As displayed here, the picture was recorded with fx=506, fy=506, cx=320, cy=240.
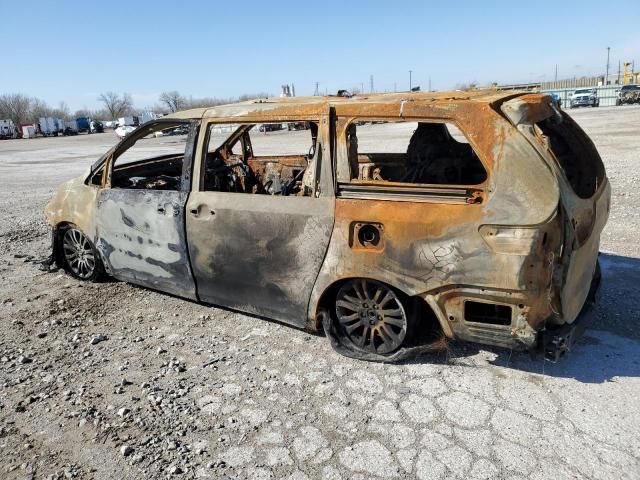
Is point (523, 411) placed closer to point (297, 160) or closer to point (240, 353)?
point (240, 353)

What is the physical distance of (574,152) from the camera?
3.69m

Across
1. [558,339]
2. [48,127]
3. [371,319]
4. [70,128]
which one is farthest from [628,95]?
[70,128]

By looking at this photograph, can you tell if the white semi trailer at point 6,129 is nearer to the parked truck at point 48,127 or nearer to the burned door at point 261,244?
the parked truck at point 48,127

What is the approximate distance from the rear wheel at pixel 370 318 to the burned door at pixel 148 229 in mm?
1418

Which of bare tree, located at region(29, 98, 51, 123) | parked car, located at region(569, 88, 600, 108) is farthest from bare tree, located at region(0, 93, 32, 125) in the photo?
parked car, located at region(569, 88, 600, 108)

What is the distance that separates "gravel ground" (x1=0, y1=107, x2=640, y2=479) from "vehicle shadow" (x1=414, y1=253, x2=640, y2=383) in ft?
0.04

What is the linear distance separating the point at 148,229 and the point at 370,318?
2.10 m

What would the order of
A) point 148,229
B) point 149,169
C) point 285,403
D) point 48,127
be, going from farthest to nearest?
point 48,127, point 149,169, point 148,229, point 285,403

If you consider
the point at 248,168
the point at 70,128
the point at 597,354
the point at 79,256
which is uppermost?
the point at 70,128

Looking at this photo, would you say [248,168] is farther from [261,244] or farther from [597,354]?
[597,354]

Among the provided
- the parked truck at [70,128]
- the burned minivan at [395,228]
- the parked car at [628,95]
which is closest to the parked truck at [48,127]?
the parked truck at [70,128]

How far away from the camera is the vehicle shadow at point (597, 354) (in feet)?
10.9

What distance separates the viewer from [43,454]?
2.75 meters

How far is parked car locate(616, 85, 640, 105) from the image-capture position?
47719 mm
